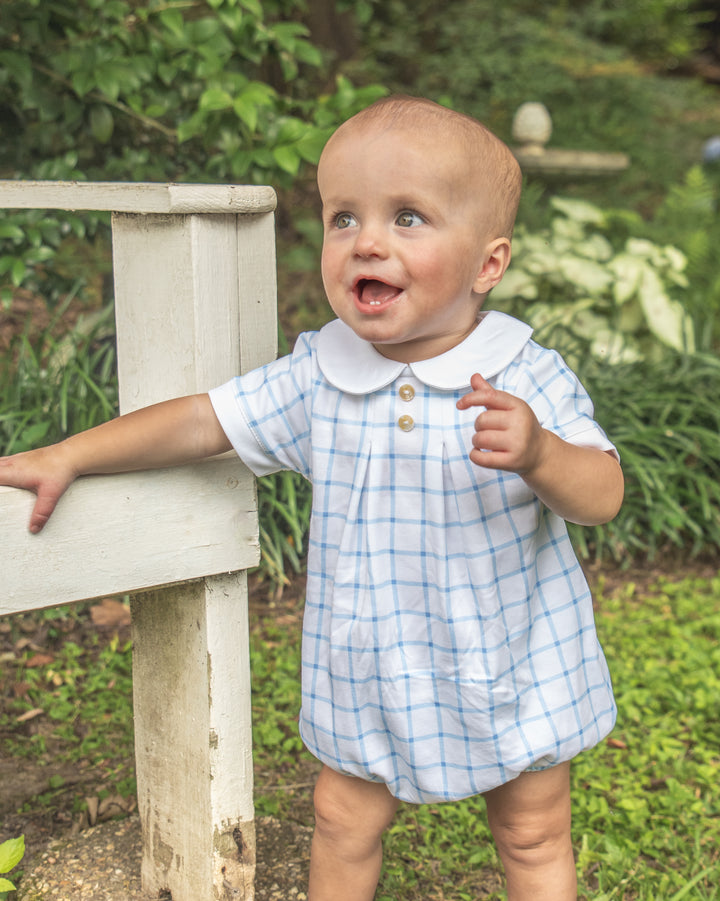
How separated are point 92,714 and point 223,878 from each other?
940 mm

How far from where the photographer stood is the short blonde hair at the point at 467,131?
4.03ft

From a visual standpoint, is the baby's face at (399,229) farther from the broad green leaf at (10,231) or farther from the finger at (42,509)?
the broad green leaf at (10,231)

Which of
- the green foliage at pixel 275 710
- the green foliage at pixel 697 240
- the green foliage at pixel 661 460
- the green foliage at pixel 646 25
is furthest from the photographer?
the green foliage at pixel 646 25

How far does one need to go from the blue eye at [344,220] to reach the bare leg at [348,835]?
810 mm

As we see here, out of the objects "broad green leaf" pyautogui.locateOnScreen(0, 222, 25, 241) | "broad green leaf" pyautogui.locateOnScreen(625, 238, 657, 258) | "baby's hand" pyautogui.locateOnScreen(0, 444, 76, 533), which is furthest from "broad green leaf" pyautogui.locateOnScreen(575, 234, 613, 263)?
"baby's hand" pyautogui.locateOnScreen(0, 444, 76, 533)

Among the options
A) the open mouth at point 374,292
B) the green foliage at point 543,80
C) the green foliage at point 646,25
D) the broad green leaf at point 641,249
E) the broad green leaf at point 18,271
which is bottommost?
the open mouth at point 374,292

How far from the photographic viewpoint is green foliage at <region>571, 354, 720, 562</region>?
3.20m

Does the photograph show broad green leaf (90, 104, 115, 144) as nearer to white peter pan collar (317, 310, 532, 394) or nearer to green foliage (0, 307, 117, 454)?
green foliage (0, 307, 117, 454)

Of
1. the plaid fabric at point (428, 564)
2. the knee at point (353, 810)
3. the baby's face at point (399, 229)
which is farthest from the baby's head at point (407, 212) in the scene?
the knee at point (353, 810)

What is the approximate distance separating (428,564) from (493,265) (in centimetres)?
42

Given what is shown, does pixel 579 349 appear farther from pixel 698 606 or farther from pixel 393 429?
pixel 393 429

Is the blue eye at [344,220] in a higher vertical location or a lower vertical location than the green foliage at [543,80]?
lower

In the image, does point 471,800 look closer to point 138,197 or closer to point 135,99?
point 138,197

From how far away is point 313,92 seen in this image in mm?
5312
